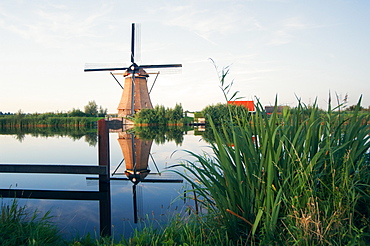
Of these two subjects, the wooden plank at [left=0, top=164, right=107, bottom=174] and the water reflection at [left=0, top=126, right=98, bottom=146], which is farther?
the water reflection at [left=0, top=126, right=98, bottom=146]

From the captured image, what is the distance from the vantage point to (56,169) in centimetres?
485

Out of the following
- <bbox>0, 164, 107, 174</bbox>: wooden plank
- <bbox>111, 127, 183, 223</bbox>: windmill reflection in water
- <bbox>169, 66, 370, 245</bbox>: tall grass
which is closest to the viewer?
<bbox>169, 66, 370, 245</bbox>: tall grass

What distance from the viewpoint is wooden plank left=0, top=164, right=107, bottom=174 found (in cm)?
480

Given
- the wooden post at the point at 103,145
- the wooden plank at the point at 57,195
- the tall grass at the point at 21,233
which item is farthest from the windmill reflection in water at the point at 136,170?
the tall grass at the point at 21,233

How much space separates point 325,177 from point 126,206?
3.51 meters

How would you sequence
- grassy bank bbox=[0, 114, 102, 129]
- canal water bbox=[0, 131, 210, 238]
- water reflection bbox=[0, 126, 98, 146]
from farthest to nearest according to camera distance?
grassy bank bbox=[0, 114, 102, 129] < water reflection bbox=[0, 126, 98, 146] < canal water bbox=[0, 131, 210, 238]

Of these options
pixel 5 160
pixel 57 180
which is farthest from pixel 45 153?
pixel 57 180

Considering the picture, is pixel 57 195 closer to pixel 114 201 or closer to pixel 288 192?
pixel 114 201

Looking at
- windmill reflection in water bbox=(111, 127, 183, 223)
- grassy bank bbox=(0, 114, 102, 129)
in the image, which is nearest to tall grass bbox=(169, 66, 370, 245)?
windmill reflection in water bbox=(111, 127, 183, 223)

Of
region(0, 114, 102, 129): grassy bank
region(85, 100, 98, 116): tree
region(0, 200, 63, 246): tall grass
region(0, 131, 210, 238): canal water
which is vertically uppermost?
region(85, 100, 98, 116): tree

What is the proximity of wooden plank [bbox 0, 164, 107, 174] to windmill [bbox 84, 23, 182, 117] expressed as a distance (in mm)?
23019

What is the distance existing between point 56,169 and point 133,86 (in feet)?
76.1

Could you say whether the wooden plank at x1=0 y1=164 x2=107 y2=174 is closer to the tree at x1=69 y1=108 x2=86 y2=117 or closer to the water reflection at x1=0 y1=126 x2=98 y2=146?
the water reflection at x1=0 y1=126 x2=98 y2=146

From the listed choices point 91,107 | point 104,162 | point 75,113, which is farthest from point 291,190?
point 91,107
